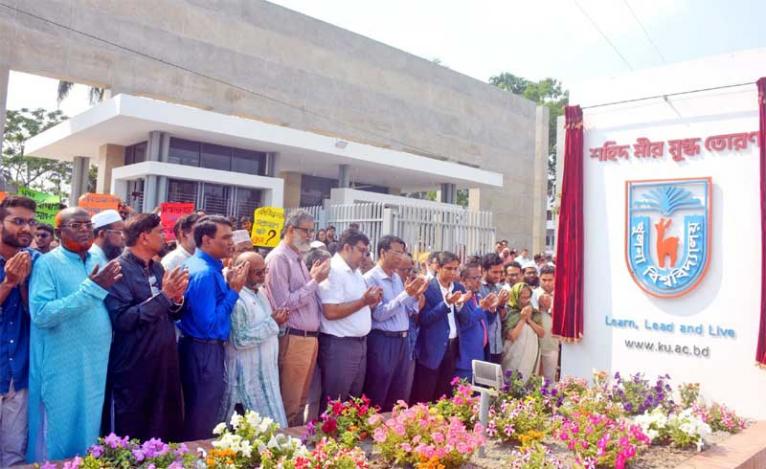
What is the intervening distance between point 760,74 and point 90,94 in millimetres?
17881

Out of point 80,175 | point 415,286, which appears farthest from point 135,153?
point 415,286

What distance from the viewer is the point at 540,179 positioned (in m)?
28.0

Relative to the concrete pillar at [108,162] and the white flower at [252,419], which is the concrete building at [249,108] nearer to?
the concrete pillar at [108,162]

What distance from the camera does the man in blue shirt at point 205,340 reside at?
374 centimetres

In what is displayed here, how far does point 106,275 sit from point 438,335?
2.91 m

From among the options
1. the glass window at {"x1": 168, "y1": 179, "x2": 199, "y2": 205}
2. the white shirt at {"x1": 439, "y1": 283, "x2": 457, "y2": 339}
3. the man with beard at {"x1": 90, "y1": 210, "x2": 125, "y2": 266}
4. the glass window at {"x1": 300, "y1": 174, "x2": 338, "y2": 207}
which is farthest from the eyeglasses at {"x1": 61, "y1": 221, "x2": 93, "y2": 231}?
the glass window at {"x1": 300, "y1": 174, "x2": 338, "y2": 207}

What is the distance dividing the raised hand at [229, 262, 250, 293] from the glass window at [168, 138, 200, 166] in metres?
9.84

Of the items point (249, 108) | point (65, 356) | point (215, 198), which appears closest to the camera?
point (65, 356)

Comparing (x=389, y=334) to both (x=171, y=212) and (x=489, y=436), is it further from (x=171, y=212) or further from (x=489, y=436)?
(x=171, y=212)

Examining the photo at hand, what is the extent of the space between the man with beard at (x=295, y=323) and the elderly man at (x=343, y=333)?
98mm

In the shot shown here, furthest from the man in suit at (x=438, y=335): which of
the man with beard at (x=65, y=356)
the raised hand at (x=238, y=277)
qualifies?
the man with beard at (x=65, y=356)

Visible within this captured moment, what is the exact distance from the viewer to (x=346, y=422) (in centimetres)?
347

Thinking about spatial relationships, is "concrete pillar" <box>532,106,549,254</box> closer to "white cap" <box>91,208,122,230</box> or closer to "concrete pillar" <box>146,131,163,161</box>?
"concrete pillar" <box>146,131,163,161</box>

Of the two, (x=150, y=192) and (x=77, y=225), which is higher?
(x=150, y=192)
